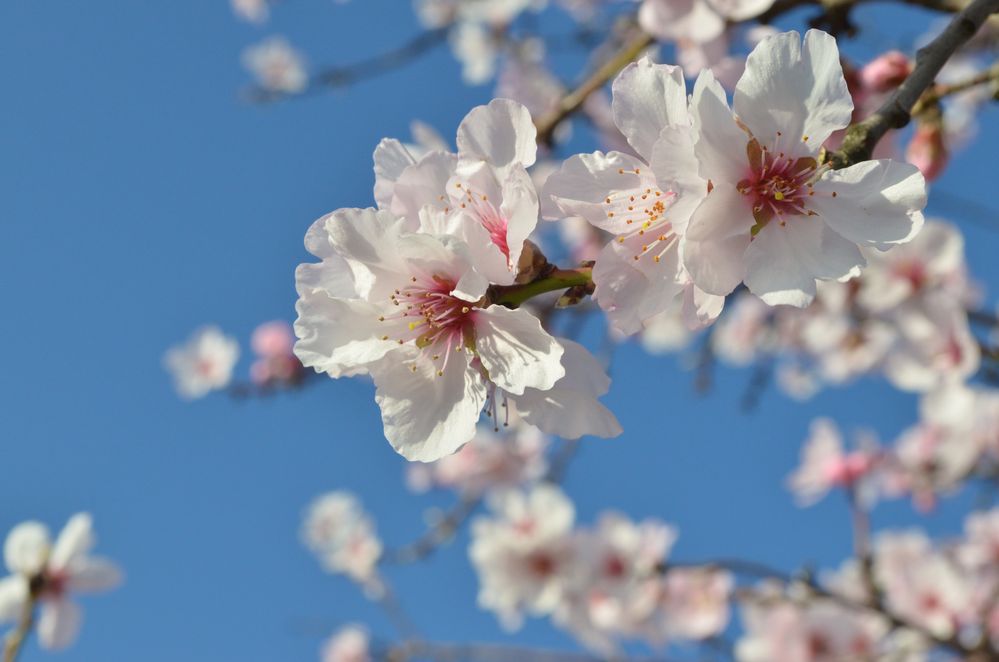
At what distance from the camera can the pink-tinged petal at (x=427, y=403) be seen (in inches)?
40.7

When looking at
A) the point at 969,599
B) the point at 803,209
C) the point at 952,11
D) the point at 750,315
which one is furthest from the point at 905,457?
the point at 803,209

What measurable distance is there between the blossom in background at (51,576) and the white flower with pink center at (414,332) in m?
1.82

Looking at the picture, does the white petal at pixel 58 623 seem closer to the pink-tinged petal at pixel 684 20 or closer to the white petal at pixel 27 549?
the white petal at pixel 27 549

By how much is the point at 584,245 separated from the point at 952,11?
2.68m

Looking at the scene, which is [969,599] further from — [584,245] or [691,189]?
[691,189]

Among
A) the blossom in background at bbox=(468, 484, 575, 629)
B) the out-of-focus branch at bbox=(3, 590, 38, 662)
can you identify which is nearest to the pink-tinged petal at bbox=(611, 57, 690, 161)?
the out-of-focus branch at bbox=(3, 590, 38, 662)

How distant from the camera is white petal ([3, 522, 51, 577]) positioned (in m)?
2.40

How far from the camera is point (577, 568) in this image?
392 centimetres

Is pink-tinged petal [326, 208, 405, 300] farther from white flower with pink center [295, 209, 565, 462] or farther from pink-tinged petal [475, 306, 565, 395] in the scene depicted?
pink-tinged petal [475, 306, 565, 395]

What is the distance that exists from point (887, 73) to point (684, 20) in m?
0.41

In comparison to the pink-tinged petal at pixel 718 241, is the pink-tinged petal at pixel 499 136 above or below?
above

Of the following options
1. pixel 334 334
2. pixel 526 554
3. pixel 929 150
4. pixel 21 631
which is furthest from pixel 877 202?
pixel 526 554

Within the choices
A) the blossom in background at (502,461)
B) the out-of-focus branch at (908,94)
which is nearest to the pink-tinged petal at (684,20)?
the out-of-focus branch at (908,94)

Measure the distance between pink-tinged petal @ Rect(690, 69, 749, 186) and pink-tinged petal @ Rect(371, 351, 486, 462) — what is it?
0.38m
